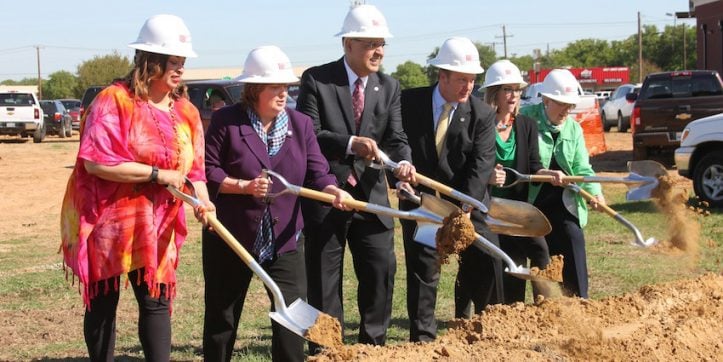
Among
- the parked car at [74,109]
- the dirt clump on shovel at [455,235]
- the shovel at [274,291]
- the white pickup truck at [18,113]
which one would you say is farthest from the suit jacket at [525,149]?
the parked car at [74,109]

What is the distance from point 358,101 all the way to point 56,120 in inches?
1443

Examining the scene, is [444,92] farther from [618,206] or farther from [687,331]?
[618,206]

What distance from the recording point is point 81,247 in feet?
14.9

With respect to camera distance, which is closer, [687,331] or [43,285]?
[687,331]

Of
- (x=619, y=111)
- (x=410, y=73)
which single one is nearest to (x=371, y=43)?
(x=619, y=111)

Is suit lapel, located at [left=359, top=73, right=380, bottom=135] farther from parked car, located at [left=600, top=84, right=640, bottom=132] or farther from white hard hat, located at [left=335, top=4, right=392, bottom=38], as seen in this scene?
parked car, located at [left=600, top=84, right=640, bottom=132]

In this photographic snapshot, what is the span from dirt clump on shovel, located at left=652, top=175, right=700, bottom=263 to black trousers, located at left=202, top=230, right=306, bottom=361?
9.76ft

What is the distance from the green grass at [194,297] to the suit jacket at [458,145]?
1324 mm

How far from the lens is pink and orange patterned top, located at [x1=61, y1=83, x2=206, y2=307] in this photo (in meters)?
4.52

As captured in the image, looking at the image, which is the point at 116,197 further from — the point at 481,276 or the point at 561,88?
the point at 561,88

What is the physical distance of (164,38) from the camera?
4.63 meters

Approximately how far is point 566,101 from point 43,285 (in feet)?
17.0

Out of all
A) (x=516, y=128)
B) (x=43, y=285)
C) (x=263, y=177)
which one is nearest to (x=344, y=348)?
(x=263, y=177)

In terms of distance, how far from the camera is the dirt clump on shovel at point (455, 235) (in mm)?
5246
